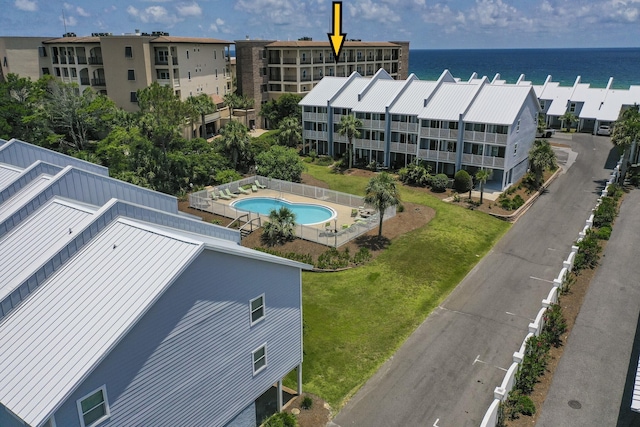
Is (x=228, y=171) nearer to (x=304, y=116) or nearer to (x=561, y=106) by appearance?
(x=304, y=116)

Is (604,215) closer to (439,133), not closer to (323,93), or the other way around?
(439,133)

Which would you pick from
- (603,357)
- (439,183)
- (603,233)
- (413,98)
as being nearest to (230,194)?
(439,183)

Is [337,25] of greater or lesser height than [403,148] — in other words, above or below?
above

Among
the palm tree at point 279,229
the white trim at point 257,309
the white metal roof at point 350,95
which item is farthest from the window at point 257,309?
the white metal roof at point 350,95

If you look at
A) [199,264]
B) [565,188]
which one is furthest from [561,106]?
[199,264]

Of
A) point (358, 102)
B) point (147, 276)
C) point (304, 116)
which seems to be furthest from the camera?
point (304, 116)

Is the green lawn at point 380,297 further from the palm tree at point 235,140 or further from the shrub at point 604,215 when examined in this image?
the palm tree at point 235,140
